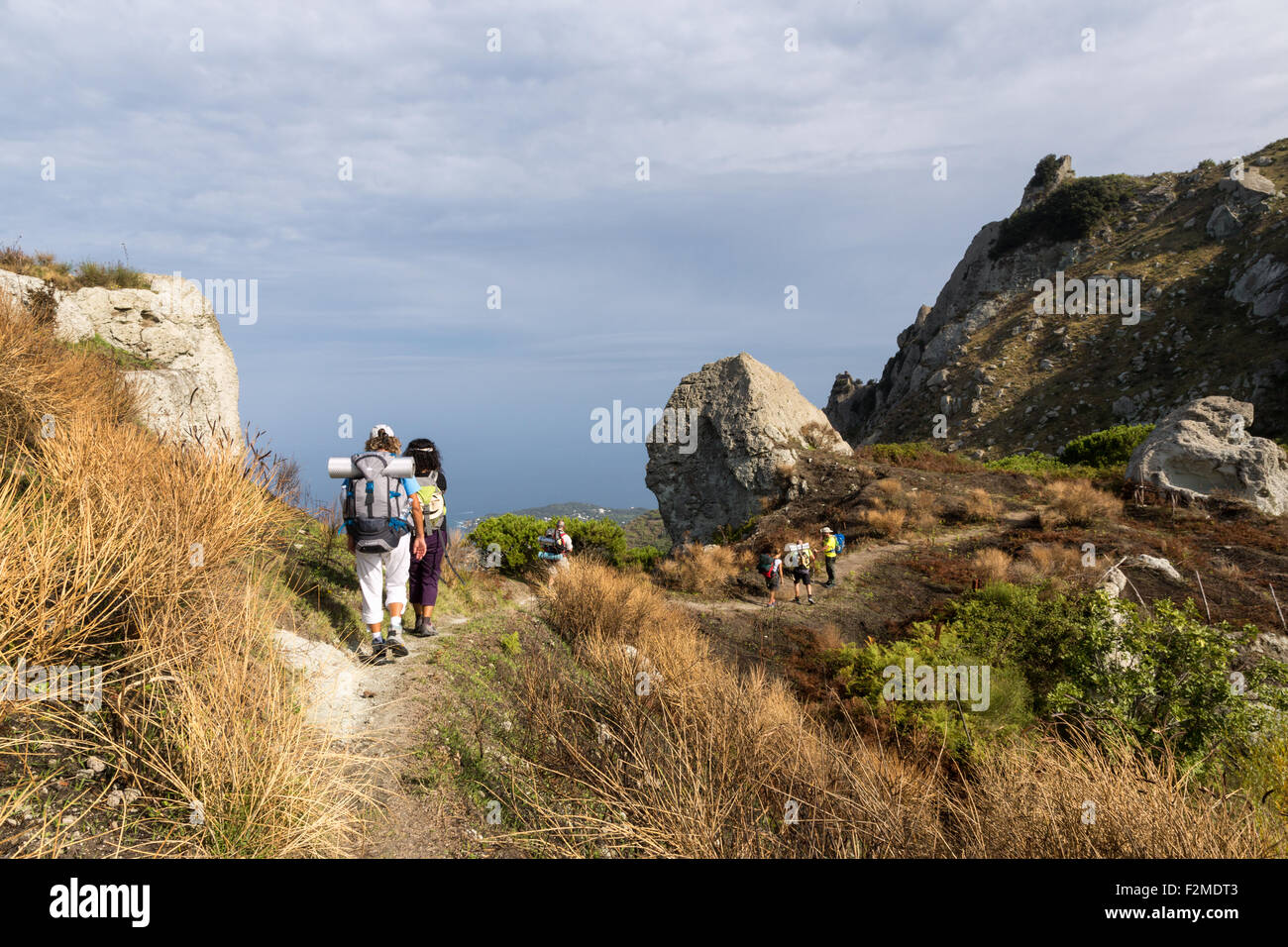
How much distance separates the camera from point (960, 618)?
9.52 m

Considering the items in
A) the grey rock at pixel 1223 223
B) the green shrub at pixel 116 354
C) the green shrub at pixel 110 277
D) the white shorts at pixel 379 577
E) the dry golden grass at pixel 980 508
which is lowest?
the dry golden grass at pixel 980 508

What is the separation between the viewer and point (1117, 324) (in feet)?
117

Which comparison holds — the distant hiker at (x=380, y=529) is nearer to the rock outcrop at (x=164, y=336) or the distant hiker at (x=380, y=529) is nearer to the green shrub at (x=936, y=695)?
the green shrub at (x=936, y=695)

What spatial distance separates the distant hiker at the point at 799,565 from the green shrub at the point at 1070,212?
4552cm

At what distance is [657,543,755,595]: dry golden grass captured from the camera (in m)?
13.6

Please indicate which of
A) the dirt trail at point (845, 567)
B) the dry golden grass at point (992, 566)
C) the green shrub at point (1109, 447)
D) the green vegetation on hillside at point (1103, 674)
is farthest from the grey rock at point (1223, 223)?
the green vegetation on hillside at point (1103, 674)

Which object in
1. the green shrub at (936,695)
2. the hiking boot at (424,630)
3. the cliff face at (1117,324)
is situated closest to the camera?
the green shrub at (936,695)

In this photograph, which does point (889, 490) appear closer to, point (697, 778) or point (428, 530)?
point (428, 530)

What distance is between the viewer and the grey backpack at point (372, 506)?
206 inches

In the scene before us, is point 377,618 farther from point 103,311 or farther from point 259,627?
point 103,311

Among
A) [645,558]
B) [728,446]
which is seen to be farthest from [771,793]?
[728,446]

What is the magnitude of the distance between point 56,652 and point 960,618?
1066 centimetres

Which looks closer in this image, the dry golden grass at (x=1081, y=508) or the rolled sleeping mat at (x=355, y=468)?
the rolled sleeping mat at (x=355, y=468)
